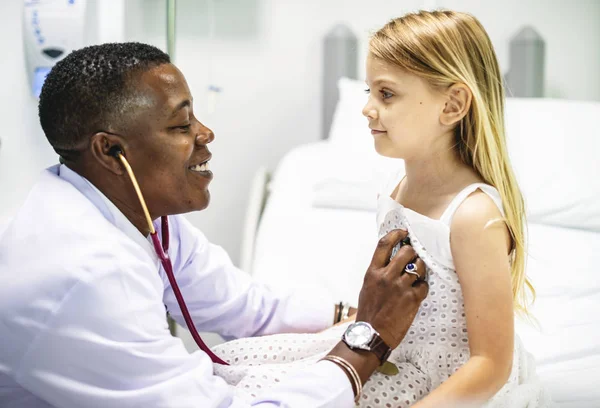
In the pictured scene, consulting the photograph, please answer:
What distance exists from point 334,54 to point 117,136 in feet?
5.59

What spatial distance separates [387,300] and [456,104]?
0.40m

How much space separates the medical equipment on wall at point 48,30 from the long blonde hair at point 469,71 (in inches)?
43.1

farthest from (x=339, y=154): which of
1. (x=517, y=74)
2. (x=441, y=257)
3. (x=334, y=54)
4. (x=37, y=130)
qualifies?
(x=441, y=257)

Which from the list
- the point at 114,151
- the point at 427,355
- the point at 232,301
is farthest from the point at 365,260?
the point at 114,151

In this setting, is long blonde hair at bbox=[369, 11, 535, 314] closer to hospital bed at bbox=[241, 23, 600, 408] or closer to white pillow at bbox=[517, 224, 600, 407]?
white pillow at bbox=[517, 224, 600, 407]

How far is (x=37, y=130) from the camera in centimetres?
210

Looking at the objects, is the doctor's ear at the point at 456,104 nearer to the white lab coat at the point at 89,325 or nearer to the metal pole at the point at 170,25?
the white lab coat at the point at 89,325

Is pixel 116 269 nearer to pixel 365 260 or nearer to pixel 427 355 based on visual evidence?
pixel 427 355

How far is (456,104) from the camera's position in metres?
1.33

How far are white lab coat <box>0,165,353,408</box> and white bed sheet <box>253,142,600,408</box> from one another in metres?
0.63

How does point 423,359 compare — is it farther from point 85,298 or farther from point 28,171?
point 28,171

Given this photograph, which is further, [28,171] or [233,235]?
[233,235]

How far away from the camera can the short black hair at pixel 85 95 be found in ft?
3.98

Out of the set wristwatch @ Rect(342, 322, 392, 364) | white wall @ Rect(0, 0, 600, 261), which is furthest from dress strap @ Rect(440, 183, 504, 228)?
white wall @ Rect(0, 0, 600, 261)
